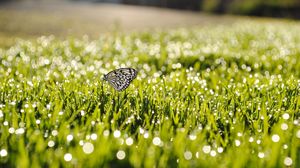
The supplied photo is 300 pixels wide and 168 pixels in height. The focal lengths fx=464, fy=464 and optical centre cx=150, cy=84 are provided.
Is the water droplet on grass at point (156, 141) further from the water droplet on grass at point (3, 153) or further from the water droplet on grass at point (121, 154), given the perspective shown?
the water droplet on grass at point (3, 153)

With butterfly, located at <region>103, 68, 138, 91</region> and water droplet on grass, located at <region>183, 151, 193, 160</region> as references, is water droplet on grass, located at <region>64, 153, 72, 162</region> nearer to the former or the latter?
water droplet on grass, located at <region>183, 151, 193, 160</region>

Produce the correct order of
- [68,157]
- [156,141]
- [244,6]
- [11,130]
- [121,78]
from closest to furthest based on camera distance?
[68,157], [156,141], [11,130], [121,78], [244,6]

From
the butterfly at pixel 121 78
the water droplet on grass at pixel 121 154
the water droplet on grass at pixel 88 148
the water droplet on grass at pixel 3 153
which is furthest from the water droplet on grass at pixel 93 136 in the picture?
the butterfly at pixel 121 78

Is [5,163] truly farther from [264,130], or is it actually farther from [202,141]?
[264,130]

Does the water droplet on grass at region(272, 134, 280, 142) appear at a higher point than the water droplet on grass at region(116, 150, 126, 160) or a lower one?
higher

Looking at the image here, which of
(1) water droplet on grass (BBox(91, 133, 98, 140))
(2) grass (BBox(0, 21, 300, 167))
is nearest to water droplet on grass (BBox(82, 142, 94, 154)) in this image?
(2) grass (BBox(0, 21, 300, 167))

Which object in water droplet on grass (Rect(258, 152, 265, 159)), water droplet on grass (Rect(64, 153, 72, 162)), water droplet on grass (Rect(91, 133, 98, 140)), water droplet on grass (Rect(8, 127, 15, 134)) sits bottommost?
water droplet on grass (Rect(8, 127, 15, 134))

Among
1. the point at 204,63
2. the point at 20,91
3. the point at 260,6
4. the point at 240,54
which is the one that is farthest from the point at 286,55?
the point at 260,6

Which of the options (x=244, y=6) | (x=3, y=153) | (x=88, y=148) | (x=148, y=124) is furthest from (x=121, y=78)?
(x=244, y=6)

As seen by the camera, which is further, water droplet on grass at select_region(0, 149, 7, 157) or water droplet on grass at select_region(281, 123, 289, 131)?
water droplet on grass at select_region(281, 123, 289, 131)

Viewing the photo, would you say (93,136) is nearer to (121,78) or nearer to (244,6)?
(121,78)

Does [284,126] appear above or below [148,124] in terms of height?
above

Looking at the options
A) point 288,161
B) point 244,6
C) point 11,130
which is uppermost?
point 288,161

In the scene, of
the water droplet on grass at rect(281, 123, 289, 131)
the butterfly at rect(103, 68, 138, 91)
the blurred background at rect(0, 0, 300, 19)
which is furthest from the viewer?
the blurred background at rect(0, 0, 300, 19)
